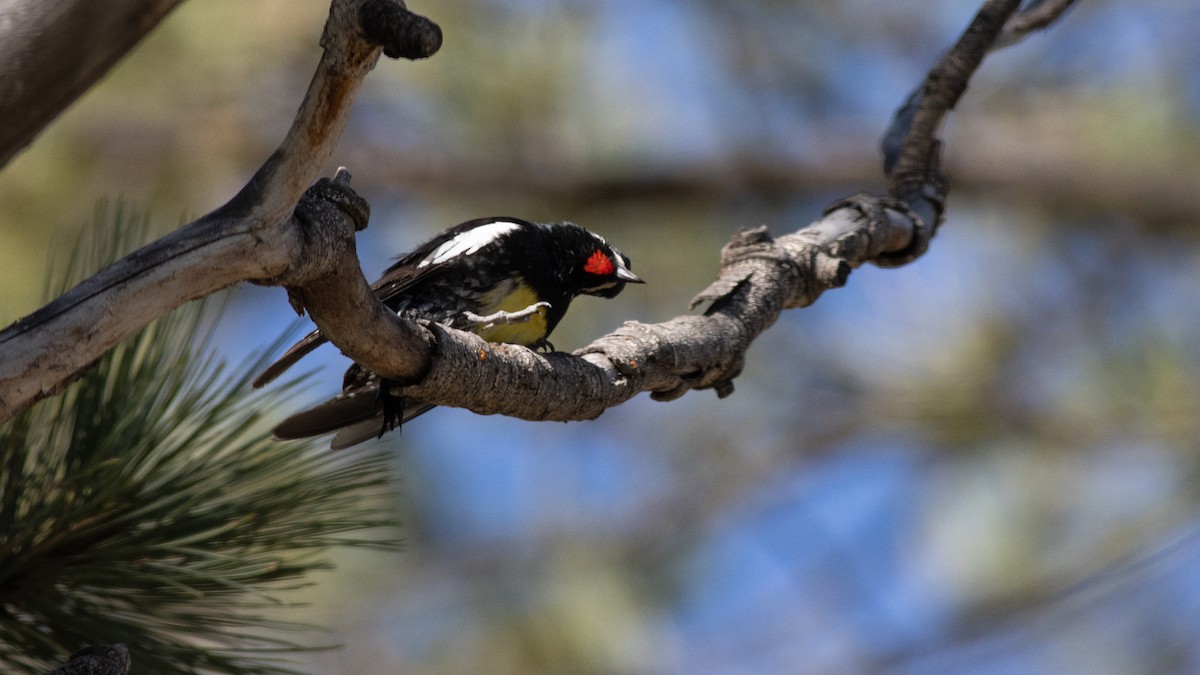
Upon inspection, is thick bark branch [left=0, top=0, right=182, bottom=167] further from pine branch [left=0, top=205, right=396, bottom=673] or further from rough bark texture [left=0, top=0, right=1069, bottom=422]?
rough bark texture [left=0, top=0, right=1069, bottom=422]

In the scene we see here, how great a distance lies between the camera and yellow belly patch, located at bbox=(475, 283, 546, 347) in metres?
2.62

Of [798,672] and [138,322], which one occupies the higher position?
[798,672]

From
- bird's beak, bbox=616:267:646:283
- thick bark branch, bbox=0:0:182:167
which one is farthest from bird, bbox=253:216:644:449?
thick bark branch, bbox=0:0:182:167

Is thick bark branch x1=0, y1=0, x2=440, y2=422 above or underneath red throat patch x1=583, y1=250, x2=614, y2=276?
underneath

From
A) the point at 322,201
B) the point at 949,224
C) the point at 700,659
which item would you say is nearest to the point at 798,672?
the point at 700,659

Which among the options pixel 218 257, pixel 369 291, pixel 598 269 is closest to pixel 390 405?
pixel 369 291

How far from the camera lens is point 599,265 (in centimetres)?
297

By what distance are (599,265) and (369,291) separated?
1.55 metres

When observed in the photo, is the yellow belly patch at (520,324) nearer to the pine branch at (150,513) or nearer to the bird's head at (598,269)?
the bird's head at (598,269)

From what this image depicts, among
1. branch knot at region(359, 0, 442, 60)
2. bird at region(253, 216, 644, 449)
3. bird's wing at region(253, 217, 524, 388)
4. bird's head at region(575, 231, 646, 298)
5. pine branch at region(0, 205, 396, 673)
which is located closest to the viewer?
branch knot at region(359, 0, 442, 60)

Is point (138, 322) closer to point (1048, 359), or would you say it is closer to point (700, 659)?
point (1048, 359)

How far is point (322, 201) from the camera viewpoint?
1425 millimetres

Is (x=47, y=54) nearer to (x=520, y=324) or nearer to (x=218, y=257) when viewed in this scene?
(x=218, y=257)

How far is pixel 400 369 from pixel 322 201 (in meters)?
0.29
